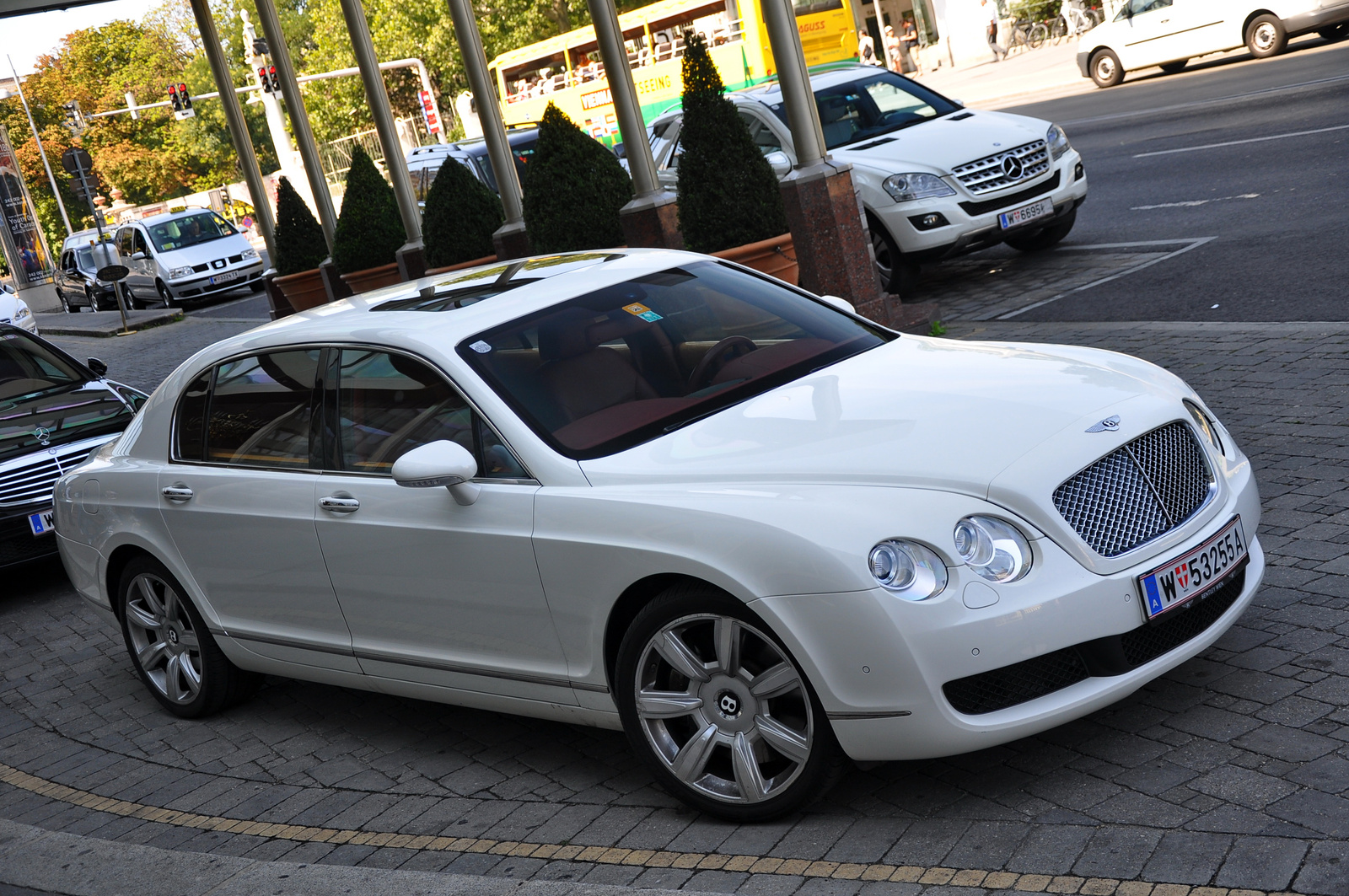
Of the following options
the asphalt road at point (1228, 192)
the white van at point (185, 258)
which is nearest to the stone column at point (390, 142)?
the asphalt road at point (1228, 192)

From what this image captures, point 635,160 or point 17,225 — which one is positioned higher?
point 17,225

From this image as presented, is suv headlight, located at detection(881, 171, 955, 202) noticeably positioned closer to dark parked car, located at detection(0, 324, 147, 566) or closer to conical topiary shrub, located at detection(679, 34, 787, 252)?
conical topiary shrub, located at detection(679, 34, 787, 252)

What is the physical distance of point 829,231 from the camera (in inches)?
385

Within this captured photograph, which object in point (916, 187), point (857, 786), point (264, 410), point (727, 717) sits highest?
point (264, 410)

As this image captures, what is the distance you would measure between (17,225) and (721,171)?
42951mm

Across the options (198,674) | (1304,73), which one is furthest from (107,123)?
(198,674)

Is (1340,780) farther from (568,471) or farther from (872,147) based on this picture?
(872,147)

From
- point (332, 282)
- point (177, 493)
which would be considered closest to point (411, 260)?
point (332, 282)

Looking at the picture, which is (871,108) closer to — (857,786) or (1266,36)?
(857,786)

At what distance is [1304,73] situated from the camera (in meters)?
19.8

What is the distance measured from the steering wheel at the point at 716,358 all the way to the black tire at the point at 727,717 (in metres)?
1.01

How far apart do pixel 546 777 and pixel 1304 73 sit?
61.5 feet

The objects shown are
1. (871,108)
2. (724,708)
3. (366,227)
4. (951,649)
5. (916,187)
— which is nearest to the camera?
(951,649)

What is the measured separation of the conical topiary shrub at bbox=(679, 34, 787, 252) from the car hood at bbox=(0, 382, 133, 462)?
166 inches
